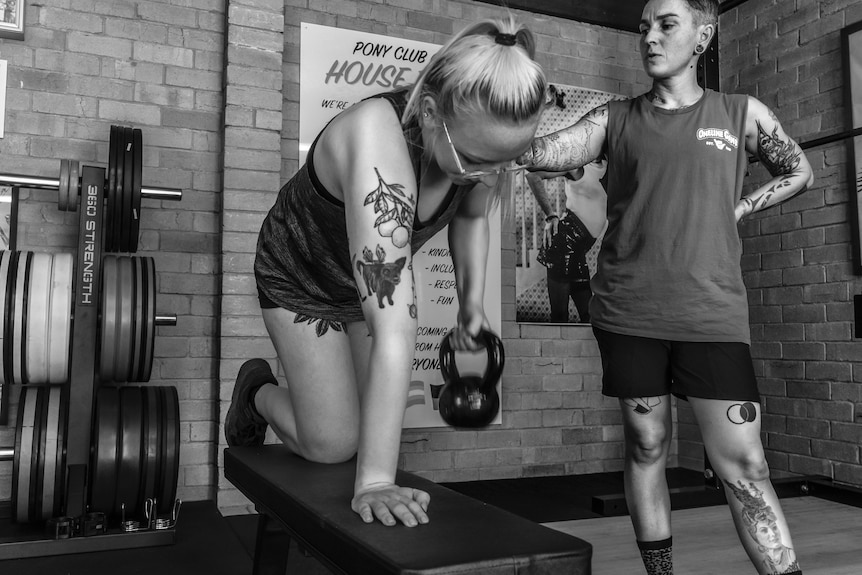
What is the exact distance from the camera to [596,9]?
4.25m

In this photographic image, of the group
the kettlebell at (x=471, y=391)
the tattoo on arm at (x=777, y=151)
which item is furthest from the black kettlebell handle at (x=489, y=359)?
the tattoo on arm at (x=777, y=151)

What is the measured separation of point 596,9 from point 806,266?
1952mm

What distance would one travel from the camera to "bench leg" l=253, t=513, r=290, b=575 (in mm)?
1961

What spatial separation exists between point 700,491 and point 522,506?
816 millimetres

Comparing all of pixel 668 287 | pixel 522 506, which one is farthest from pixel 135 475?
pixel 668 287

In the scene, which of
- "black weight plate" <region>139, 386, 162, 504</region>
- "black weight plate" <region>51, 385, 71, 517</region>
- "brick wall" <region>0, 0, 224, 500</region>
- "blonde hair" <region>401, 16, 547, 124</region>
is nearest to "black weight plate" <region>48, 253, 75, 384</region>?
"black weight plate" <region>51, 385, 71, 517</region>

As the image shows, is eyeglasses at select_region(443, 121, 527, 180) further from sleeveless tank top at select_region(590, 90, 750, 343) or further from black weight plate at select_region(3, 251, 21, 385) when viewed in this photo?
black weight plate at select_region(3, 251, 21, 385)

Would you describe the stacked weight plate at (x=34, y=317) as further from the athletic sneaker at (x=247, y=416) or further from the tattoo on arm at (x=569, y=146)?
the tattoo on arm at (x=569, y=146)

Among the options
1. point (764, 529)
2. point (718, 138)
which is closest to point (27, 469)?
point (764, 529)

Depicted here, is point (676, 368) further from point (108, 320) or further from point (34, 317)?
point (34, 317)

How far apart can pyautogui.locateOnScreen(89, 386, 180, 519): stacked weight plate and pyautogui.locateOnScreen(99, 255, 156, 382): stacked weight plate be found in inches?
4.3

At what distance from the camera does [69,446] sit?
2.53 metres

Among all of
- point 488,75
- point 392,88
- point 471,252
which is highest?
point 392,88

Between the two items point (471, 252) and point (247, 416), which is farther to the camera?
point (247, 416)
